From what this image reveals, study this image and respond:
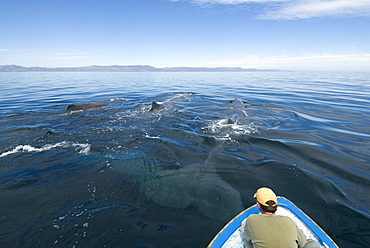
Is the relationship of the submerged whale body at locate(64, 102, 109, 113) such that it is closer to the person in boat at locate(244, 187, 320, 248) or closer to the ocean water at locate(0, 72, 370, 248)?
the ocean water at locate(0, 72, 370, 248)

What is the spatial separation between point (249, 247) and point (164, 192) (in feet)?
10.3

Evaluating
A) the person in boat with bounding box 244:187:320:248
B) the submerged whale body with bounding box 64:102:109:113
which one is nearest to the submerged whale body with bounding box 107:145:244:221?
the person in boat with bounding box 244:187:320:248

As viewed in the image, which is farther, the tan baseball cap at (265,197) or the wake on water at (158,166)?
the wake on water at (158,166)

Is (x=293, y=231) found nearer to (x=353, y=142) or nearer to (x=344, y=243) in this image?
(x=344, y=243)

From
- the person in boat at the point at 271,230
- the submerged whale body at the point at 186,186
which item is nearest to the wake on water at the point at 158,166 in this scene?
the submerged whale body at the point at 186,186

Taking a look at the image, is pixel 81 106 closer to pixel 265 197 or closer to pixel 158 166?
pixel 158 166

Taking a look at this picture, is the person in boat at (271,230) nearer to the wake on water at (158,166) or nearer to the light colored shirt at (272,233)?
the light colored shirt at (272,233)

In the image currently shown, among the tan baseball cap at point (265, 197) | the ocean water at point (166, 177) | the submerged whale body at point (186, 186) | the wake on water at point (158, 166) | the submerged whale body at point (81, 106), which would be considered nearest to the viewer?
the tan baseball cap at point (265, 197)

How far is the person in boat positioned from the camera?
298cm

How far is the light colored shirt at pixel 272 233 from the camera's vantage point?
9.74 feet

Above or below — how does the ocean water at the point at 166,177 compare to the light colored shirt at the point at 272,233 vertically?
below

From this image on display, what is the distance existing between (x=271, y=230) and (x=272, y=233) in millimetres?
47

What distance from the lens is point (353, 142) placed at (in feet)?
30.8

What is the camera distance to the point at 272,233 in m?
3.05
